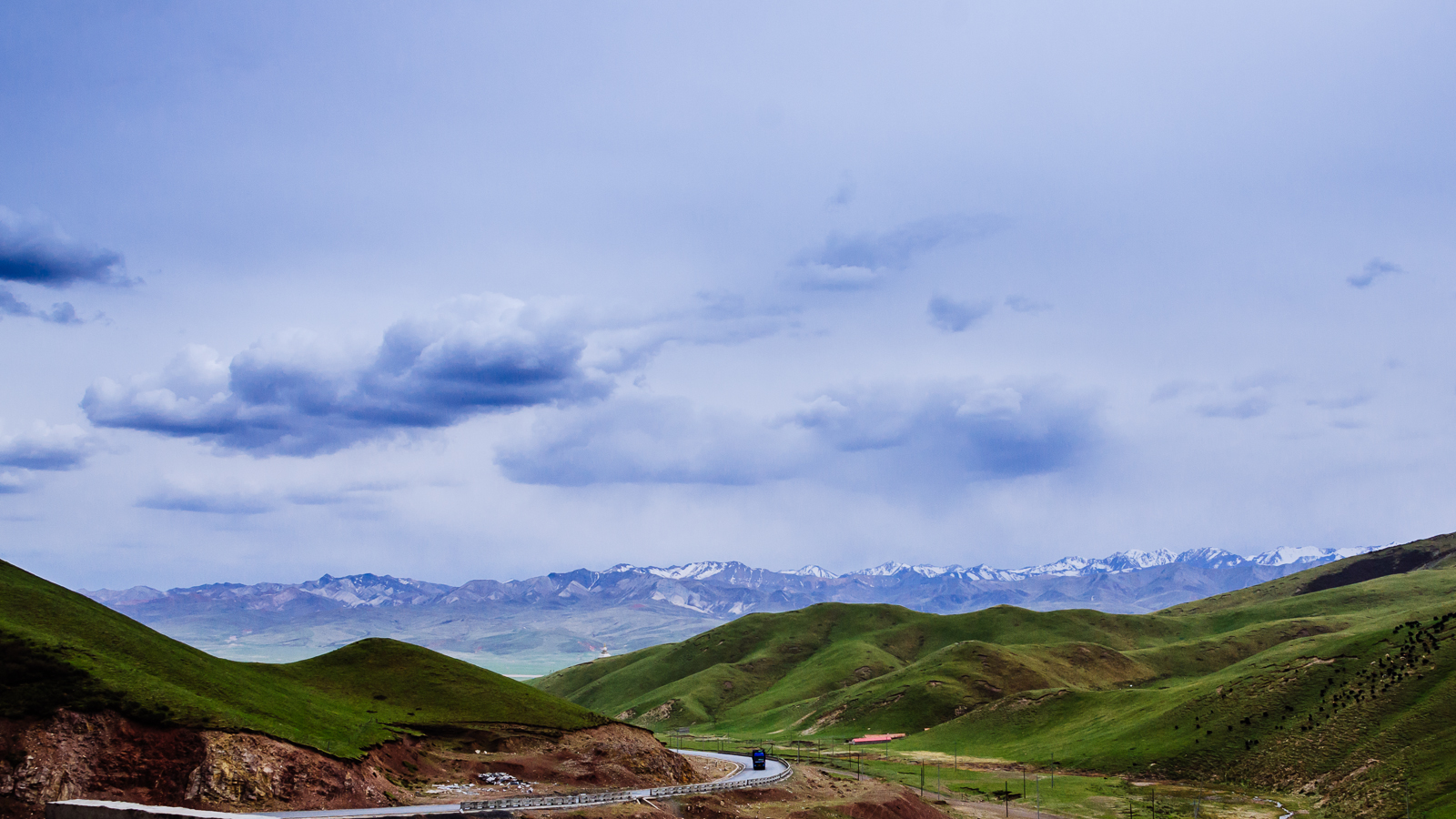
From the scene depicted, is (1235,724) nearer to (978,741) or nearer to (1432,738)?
(1432,738)

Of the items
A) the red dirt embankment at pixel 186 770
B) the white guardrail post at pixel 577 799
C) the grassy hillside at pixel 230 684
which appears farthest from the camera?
the white guardrail post at pixel 577 799

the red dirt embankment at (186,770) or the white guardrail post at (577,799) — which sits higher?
the red dirt embankment at (186,770)

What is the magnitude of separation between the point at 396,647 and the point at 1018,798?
84020mm

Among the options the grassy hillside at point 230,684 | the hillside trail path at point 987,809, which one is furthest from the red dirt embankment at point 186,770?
the hillside trail path at point 987,809

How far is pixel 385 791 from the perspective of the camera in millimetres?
78688

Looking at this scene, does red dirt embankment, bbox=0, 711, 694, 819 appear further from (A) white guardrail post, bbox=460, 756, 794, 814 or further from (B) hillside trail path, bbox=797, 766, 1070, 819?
(B) hillside trail path, bbox=797, 766, 1070, 819

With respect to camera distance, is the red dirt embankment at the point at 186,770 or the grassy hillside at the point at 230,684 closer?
the red dirt embankment at the point at 186,770

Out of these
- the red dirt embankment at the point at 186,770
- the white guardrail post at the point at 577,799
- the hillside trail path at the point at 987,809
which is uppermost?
the red dirt embankment at the point at 186,770

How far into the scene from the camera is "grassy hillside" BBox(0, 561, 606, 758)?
6812 centimetres

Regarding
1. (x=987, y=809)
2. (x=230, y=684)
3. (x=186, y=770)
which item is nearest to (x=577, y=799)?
(x=186, y=770)

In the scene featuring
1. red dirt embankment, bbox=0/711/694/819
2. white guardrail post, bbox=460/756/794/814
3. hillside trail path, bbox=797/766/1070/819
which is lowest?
hillside trail path, bbox=797/766/1070/819

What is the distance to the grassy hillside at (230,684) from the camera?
68.1 metres

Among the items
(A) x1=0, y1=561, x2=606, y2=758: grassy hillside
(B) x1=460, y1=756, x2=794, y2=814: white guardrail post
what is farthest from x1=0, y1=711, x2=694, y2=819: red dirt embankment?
(B) x1=460, y1=756, x2=794, y2=814: white guardrail post

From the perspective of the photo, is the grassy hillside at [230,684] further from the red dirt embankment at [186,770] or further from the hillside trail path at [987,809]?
the hillside trail path at [987,809]
